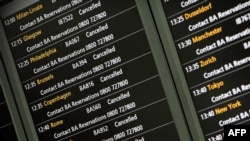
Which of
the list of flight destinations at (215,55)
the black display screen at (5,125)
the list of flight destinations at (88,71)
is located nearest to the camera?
the list of flight destinations at (215,55)

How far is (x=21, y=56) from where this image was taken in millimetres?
3650

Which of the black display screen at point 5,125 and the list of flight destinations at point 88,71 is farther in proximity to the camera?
the black display screen at point 5,125

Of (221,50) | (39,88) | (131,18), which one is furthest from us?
(39,88)

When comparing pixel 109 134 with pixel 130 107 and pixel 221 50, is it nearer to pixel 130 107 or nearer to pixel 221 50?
pixel 130 107

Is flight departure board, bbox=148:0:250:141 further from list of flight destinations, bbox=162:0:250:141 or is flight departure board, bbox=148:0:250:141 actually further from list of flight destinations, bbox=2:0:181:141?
list of flight destinations, bbox=2:0:181:141

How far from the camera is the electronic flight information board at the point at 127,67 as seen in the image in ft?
10.1

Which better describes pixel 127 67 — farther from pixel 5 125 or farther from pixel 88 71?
pixel 5 125

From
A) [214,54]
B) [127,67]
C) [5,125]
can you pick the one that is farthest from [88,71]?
[214,54]

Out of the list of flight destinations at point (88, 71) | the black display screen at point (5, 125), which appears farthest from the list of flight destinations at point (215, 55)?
the black display screen at point (5, 125)

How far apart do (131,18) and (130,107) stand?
582mm

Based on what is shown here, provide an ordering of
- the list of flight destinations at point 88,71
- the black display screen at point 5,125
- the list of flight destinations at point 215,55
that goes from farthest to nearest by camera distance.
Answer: the black display screen at point 5,125
the list of flight destinations at point 88,71
the list of flight destinations at point 215,55

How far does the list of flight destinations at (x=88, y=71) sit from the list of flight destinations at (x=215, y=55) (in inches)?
8.6

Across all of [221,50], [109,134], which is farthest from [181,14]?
[109,134]

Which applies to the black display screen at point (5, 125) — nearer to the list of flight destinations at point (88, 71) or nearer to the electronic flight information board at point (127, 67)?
the electronic flight information board at point (127, 67)
